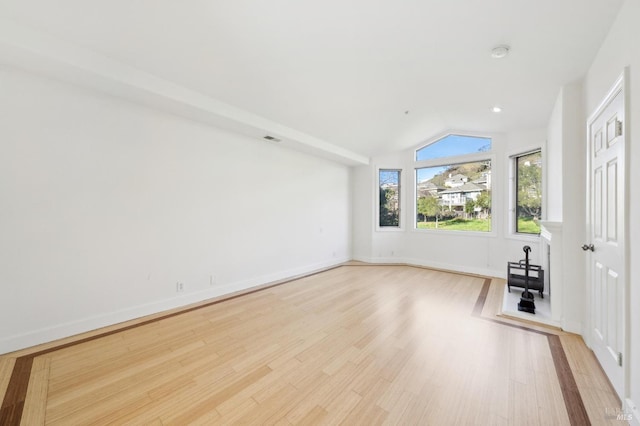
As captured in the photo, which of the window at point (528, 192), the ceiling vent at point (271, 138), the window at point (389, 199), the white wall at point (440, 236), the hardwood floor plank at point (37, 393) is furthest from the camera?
the window at point (389, 199)

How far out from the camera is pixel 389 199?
6543 mm

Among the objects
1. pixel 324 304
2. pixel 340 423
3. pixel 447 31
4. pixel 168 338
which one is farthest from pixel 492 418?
pixel 447 31

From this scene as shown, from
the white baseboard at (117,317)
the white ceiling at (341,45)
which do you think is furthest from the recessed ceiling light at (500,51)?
the white baseboard at (117,317)

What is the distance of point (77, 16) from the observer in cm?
209

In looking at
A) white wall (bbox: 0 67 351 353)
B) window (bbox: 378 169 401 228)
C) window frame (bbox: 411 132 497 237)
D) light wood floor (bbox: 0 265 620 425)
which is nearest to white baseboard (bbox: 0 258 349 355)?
white wall (bbox: 0 67 351 353)

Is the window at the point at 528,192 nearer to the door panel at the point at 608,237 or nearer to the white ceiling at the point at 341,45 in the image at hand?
the white ceiling at the point at 341,45

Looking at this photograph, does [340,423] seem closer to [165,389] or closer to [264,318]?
[165,389]

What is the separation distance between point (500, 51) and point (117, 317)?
5.08 m

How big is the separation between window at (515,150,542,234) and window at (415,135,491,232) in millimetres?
480

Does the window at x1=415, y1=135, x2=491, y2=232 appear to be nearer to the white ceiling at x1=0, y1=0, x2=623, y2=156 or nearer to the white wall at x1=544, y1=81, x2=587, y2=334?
the white ceiling at x1=0, y1=0, x2=623, y2=156

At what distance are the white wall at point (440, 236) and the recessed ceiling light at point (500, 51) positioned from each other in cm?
257

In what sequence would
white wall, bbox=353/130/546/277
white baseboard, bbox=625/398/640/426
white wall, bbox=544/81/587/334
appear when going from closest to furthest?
white baseboard, bbox=625/398/640/426, white wall, bbox=544/81/587/334, white wall, bbox=353/130/546/277

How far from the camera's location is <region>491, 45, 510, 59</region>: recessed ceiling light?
2465 mm

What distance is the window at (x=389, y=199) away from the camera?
652 cm
